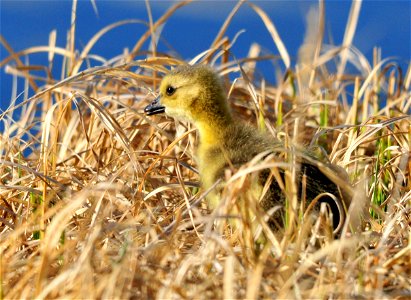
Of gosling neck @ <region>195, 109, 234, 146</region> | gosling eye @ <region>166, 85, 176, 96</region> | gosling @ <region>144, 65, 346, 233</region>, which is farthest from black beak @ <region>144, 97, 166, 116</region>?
gosling neck @ <region>195, 109, 234, 146</region>

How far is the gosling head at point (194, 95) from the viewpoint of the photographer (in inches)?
156

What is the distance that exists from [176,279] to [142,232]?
76 centimetres

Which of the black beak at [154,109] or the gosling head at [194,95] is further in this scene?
the black beak at [154,109]

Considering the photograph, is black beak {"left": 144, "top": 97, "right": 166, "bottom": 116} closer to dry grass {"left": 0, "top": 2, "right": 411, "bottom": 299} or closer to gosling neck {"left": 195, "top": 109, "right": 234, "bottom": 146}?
dry grass {"left": 0, "top": 2, "right": 411, "bottom": 299}

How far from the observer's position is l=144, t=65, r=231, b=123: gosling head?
13.0 ft

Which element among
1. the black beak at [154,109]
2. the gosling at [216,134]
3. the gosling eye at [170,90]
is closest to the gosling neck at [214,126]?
the gosling at [216,134]

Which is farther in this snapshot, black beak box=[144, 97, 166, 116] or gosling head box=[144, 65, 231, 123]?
black beak box=[144, 97, 166, 116]

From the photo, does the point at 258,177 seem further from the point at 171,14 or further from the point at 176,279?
the point at 171,14

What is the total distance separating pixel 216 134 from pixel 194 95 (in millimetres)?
292

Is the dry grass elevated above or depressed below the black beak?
below

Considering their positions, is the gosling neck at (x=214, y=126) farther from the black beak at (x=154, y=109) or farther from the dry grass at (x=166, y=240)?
the black beak at (x=154, y=109)

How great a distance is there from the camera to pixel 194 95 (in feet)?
13.3

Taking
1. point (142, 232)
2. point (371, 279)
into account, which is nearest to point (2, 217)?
point (142, 232)

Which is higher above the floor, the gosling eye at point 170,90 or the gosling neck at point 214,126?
the gosling eye at point 170,90
